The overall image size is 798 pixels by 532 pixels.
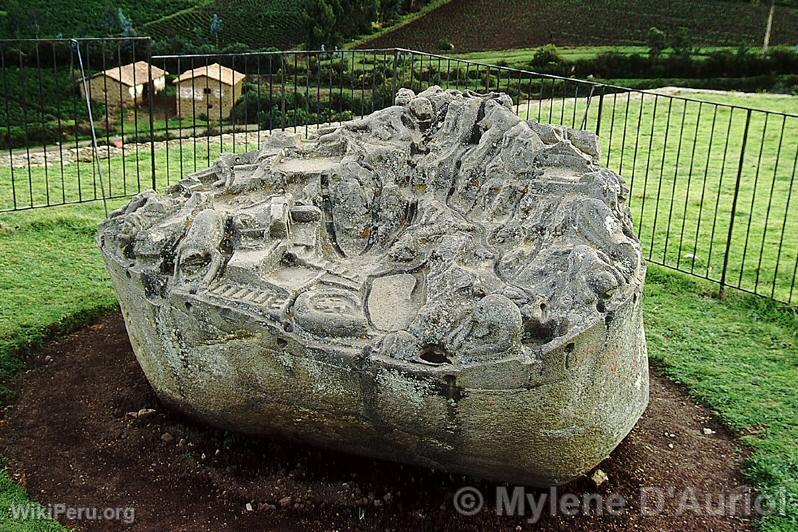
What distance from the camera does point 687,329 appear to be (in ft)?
22.0

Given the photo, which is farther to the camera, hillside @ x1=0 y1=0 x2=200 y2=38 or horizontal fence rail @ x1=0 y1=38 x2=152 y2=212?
hillside @ x1=0 y1=0 x2=200 y2=38

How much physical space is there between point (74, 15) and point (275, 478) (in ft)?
35.9

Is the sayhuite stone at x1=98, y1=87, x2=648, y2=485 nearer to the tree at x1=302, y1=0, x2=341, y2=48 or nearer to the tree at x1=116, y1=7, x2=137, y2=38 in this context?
the tree at x1=302, y1=0, x2=341, y2=48

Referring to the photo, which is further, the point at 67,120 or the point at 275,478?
the point at 67,120

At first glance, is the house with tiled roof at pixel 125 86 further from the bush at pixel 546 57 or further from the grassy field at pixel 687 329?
the bush at pixel 546 57

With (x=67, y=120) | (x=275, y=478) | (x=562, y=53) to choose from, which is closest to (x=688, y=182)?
(x=275, y=478)

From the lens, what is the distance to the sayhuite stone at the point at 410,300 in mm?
3895

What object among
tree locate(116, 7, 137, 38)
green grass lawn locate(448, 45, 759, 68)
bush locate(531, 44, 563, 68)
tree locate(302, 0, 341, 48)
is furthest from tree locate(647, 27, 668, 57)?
tree locate(116, 7, 137, 38)

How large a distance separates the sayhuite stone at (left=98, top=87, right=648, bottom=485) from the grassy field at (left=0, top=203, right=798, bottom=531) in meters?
1.10

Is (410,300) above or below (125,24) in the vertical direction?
below

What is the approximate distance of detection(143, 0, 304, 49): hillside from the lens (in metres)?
13.3

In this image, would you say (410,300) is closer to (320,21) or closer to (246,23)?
(320,21)

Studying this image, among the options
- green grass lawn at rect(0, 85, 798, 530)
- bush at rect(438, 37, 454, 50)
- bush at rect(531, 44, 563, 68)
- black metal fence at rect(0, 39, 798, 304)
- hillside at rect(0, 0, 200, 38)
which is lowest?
green grass lawn at rect(0, 85, 798, 530)

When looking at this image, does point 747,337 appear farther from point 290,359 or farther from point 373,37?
point 373,37
